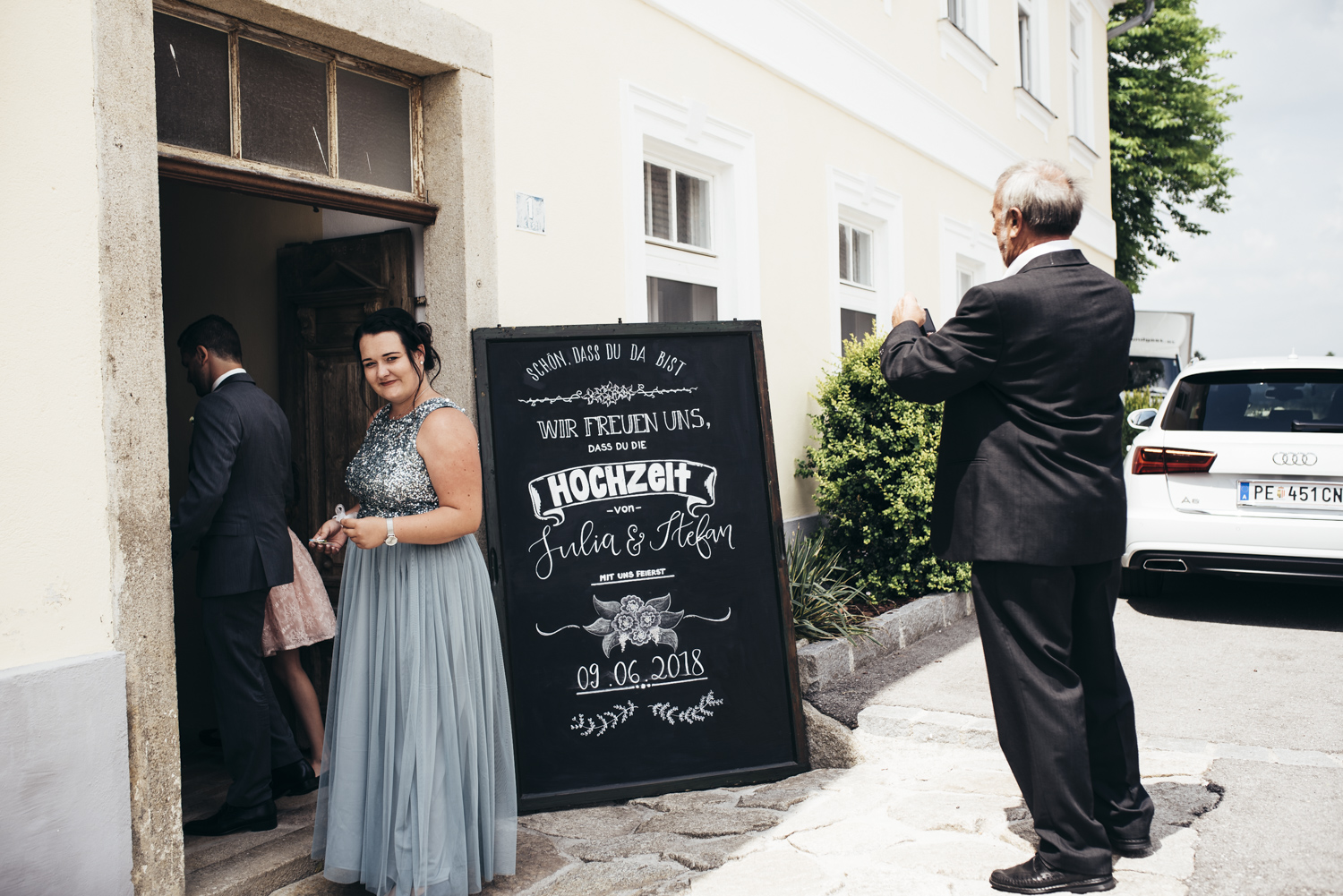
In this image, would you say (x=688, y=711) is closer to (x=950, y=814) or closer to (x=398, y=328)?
(x=950, y=814)

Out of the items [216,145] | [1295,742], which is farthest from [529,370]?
[1295,742]

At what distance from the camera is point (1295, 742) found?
3.86 metres

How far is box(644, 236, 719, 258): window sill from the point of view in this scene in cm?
527

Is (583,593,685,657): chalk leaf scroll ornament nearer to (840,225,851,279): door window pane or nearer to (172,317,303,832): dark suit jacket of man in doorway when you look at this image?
(172,317,303,832): dark suit jacket of man in doorway

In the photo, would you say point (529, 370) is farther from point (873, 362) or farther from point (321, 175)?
point (873, 362)

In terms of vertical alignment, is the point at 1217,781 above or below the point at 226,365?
below

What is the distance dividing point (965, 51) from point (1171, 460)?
4797 mm

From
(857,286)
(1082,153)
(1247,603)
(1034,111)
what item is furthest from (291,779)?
(1082,153)

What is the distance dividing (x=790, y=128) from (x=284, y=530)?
4118 millimetres

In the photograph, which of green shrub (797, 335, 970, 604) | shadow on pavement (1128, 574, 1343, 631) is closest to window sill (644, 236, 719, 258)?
green shrub (797, 335, 970, 604)

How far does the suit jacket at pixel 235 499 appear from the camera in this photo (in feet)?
11.4

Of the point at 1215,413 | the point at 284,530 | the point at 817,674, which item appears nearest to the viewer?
the point at 284,530

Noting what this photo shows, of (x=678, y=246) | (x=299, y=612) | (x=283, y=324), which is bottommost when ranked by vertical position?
(x=299, y=612)

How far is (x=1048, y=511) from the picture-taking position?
9.22 feet
